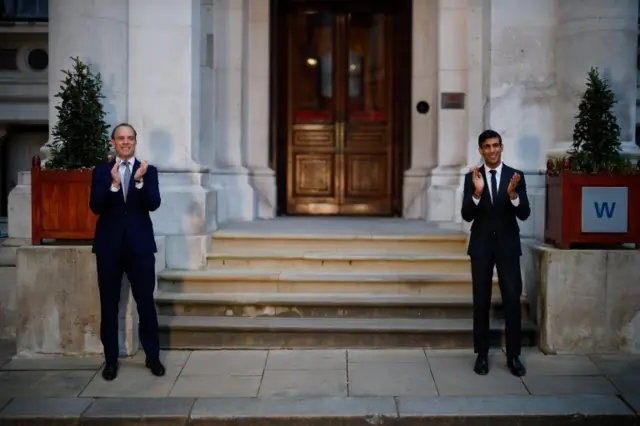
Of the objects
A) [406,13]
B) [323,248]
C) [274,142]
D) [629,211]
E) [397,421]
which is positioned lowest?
[397,421]

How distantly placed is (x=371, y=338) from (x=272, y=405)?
1.69 meters

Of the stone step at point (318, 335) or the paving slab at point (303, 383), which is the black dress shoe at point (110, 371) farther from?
the paving slab at point (303, 383)

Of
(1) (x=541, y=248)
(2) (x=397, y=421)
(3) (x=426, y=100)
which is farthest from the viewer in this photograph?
(3) (x=426, y=100)

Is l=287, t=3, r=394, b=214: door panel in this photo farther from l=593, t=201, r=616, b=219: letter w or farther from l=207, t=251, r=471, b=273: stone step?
l=593, t=201, r=616, b=219: letter w

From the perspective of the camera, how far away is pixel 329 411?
5.38 m

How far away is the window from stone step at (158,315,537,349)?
6.58 meters

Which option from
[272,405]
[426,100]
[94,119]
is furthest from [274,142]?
[272,405]

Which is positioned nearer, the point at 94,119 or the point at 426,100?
the point at 94,119

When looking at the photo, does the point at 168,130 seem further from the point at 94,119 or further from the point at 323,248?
the point at 323,248

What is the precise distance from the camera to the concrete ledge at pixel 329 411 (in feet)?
17.3

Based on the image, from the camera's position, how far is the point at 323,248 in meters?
8.30

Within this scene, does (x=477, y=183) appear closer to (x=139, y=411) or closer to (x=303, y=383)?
(x=303, y=383)

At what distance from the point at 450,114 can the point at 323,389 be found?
17.4 feet

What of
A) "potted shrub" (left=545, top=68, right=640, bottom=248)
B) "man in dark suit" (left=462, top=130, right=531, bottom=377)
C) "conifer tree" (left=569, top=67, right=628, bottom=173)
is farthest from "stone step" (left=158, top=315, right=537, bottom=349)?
"conifer tree" (left=569, top=67, right=628, bottom=173)
